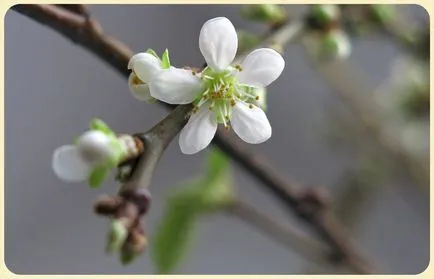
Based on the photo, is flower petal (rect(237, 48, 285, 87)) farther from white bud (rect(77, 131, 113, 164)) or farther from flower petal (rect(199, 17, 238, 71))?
white bud (rect(77, 131, 113, 164))

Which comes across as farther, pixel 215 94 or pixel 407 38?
pixel 407 38

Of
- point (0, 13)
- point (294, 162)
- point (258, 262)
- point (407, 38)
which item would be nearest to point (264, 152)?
point (294, 162)

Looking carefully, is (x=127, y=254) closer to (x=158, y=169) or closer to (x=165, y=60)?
(x=165, y=60)

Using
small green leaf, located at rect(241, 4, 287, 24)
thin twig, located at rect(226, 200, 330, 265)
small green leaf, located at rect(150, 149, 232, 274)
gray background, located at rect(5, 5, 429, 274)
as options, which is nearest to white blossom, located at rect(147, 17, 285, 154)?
small green leaf, located at rect(241, 4, 287, 24)

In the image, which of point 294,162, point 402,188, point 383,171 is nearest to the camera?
point 383,171

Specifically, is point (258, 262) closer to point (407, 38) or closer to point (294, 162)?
point (294, 162)

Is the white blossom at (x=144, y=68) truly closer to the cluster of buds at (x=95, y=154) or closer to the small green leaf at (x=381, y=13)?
the cluster of buds at (x=95, y=154)
